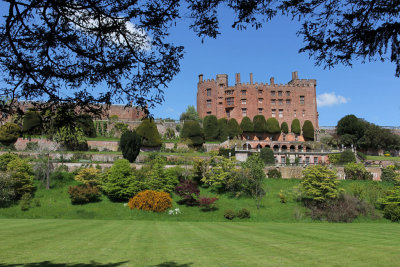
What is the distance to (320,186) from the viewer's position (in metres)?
31.9

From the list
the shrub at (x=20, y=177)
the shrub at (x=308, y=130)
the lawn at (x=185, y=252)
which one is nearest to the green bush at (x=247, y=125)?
the shrub at (x=308, y=130)

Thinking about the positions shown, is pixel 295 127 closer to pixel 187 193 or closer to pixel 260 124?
pixel 260 124

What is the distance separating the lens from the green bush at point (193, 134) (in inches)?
2089

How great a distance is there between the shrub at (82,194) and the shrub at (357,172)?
30783 millimetres

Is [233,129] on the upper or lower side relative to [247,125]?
lower

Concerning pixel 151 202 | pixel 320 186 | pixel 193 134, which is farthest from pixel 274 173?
pixel 151 202

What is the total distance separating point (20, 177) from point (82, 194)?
6659 millimetres

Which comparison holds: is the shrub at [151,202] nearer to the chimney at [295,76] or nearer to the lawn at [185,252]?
the lawn at [185,252]

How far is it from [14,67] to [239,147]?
1824 inches

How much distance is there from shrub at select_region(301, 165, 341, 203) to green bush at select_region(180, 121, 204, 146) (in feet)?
76.1

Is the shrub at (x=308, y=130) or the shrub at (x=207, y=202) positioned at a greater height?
the shrub at (x=308, y=130)

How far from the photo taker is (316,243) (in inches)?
492

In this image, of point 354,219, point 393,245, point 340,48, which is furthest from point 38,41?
point 354,219

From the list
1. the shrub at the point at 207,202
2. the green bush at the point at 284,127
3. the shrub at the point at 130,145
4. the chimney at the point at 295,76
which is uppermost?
the chimney at the point at 295,76
